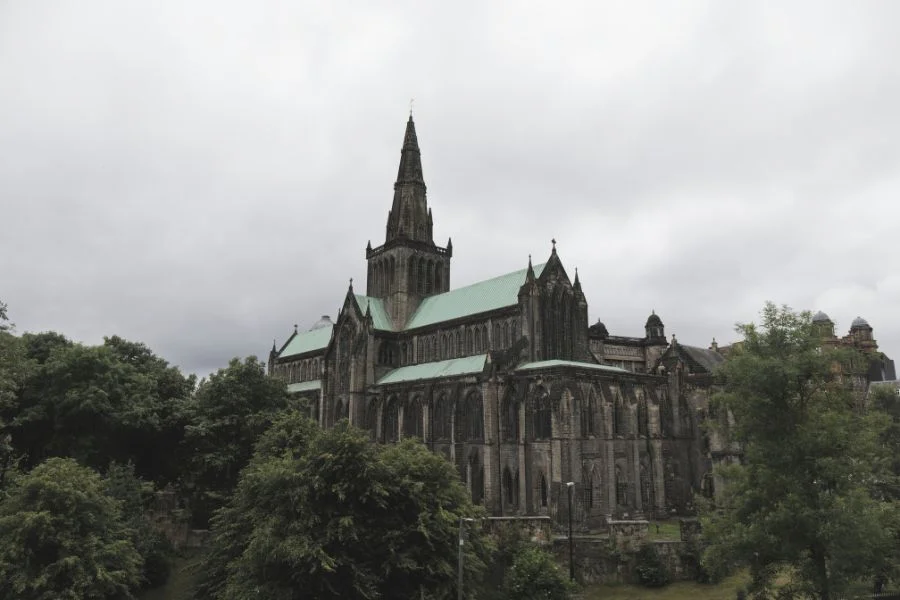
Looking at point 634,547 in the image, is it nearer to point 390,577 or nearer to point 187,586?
point 390,577

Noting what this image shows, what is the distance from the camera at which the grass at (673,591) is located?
35406 mm

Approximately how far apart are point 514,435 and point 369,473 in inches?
1058

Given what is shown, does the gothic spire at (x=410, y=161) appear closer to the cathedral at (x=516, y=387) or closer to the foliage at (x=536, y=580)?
the cathedral at (x=516, y=387)

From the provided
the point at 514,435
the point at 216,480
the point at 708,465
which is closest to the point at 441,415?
the point at 514,435

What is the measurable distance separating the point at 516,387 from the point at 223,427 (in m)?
23.0

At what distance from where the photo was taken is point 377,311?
256 feet

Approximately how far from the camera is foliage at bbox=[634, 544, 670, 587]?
36.7m

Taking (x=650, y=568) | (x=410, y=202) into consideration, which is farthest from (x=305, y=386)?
(x=650, y=568)

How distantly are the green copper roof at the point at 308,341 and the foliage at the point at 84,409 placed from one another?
45.3m

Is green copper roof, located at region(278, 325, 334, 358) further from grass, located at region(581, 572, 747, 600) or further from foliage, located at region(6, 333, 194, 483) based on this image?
grass, located at region(581, 572, 747, 600)

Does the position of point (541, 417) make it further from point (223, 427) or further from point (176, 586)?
point (176, 586)

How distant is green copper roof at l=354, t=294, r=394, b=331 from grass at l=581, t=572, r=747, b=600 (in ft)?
143

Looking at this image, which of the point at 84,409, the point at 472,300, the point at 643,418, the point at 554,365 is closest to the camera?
the point at 84,409

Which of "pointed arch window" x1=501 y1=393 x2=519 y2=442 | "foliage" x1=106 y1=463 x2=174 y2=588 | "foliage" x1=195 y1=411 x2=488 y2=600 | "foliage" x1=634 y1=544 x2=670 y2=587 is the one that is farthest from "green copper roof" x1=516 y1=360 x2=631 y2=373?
"foliage" x1=106 y1=463 x2=174 y2=588
